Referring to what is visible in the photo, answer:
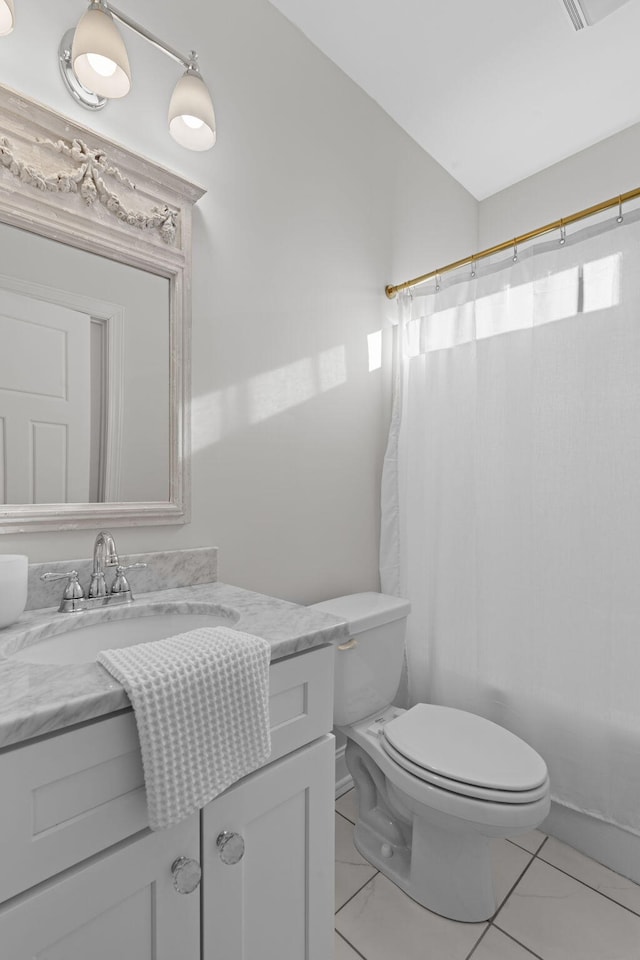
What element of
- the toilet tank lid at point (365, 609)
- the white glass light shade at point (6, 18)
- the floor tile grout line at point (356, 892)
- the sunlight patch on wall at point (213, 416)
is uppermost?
the white glass light shade at point (6, 18)

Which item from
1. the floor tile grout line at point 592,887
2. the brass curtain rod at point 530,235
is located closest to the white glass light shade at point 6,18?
the brass curtain rod at point 530,235

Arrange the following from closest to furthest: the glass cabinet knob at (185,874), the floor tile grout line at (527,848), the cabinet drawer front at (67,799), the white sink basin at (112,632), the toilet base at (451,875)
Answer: the cabinet drawer front at (67,799) < the glass cabinet knob at (185,874) < the white sink basin at (112,632) < the toilet base at (451,875) < the floor tile grout line at (527,848)

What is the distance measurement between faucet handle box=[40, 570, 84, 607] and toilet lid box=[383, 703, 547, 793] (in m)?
0.93

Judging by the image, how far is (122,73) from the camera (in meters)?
1.10

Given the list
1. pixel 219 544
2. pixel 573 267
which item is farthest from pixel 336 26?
pixel 219 544

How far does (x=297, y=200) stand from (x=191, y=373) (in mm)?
787

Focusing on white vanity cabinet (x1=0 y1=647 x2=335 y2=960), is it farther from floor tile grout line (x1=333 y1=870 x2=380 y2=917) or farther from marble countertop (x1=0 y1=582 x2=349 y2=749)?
floor tile grout line (x1=333 y1=870 x2=380 y2=917)

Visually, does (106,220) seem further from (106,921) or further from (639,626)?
(639,626)

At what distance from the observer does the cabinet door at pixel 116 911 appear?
0.61 m

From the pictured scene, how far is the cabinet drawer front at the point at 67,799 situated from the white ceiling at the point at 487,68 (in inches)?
84.3

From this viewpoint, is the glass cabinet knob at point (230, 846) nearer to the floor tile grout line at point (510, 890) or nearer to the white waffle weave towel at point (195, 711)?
the white waffle weave towel at point (195, 711)

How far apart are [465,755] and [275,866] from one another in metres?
0.62

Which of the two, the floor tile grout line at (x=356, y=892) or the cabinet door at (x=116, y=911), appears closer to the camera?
the cabinet door at (x=116, y=911)

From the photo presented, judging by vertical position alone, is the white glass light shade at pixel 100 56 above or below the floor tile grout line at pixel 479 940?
above
